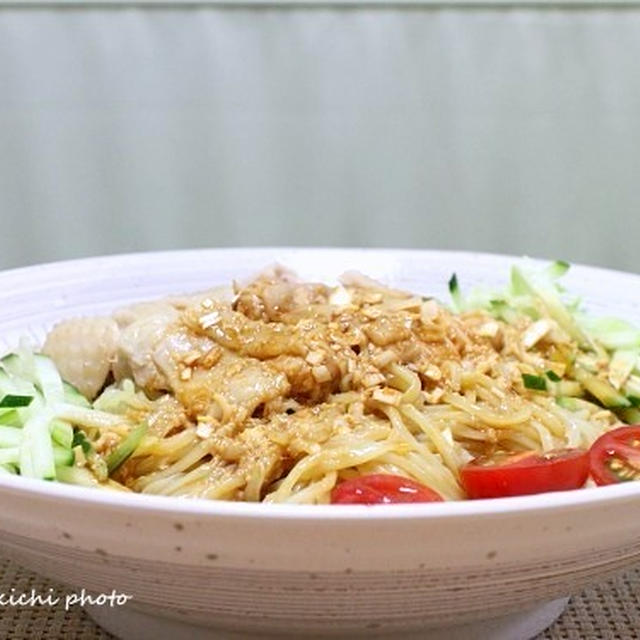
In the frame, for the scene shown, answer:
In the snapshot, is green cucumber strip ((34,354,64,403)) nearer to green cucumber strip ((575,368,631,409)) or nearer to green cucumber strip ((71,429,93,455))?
green cucumber strip ((71,429,93,455))

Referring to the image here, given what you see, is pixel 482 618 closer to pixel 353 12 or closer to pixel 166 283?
pixel 166 283

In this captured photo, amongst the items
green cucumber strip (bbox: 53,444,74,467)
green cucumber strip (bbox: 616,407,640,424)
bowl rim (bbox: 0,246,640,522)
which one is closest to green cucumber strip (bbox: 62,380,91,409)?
green cucumber strip (bbox: 53,444,74,467)

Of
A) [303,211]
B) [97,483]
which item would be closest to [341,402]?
[97,483]

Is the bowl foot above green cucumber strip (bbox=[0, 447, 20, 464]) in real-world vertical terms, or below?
below

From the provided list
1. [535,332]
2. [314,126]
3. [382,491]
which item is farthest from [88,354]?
[314,126]

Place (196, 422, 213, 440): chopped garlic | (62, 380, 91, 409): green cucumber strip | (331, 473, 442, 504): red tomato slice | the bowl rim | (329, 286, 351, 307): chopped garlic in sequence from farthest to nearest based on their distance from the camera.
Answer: (329, 286, 351, 307): chopped garlic < (62, 380, 91, 409): green cucumber strip < (196, 422, 213, 440): chopped garlic < (331, 473, 442, 504): red tomato slice < the bowl rim
